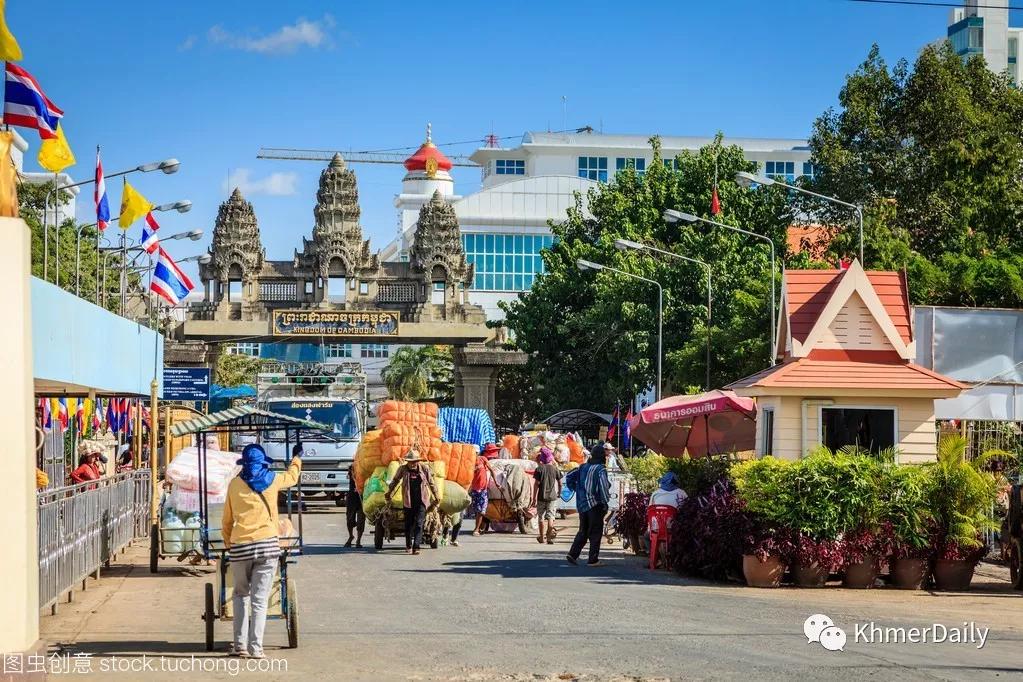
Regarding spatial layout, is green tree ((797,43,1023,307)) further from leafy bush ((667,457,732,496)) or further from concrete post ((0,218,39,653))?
concrete post ((0,218,39,653))

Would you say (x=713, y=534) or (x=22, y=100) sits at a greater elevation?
(x=22, y=100)

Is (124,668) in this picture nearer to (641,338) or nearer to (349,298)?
(641,338)

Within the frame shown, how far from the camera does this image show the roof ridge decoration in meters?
22.0

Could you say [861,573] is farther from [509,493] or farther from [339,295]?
[339,295]

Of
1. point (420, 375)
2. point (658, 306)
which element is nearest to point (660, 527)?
point (658, 306)

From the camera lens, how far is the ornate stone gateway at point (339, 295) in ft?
200

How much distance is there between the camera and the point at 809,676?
11.6 m

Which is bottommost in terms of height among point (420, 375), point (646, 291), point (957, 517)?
point (957, 517)

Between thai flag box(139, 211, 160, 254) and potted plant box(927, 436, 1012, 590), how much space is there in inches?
673

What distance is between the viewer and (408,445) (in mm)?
24953

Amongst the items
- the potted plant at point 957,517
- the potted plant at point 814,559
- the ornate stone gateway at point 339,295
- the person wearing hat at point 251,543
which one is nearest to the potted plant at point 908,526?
the potted plant at point 957,517

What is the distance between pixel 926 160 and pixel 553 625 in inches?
1431

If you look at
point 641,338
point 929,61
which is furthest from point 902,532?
point 641,338

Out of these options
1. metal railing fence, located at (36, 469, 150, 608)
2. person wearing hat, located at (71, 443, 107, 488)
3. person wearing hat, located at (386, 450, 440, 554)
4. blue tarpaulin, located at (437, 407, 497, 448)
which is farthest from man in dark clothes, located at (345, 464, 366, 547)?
blue tarpaulin, located at (437, 407, 497, 448)
